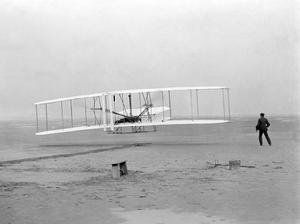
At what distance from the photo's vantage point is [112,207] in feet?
25.9

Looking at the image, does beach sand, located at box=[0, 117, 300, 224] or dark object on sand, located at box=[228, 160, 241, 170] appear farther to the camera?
dark object on sand, located at box=[228, 160, 241, 170]

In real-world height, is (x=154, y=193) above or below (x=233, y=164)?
below

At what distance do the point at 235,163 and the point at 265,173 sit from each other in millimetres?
909

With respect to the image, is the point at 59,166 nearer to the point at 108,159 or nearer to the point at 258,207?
the point at 108,159

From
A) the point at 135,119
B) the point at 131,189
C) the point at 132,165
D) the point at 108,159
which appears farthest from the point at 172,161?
the point at 135,119

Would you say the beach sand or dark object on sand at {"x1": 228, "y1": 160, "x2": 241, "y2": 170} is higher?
dark object on sand at {"x1": 228, "y1": 160, "x2": 241, "y2": 170}

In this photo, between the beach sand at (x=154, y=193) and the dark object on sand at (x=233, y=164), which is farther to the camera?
the dark object on sand at (x=233, y=164)

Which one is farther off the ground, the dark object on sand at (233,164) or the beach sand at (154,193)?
the dark object on sand at (233,164)

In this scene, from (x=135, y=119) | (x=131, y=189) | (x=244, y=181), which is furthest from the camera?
(x=135, y=119)

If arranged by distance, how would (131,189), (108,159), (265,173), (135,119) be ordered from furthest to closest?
1. (135,119)
2. (108,159)
3. (265,173)
4. (131,189)

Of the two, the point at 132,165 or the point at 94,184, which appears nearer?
the point at 94,184

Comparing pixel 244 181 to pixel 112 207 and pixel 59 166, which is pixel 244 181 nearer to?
pixel 112 207

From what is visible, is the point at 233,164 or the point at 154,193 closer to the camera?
the point at 154,193

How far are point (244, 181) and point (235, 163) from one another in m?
1.85
